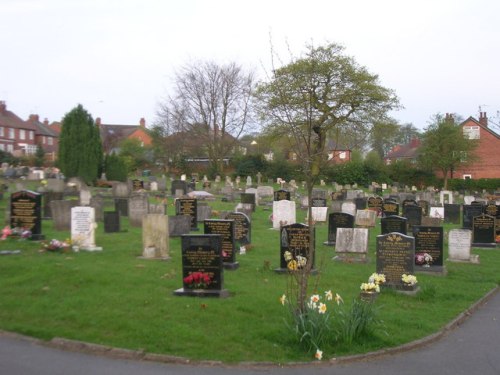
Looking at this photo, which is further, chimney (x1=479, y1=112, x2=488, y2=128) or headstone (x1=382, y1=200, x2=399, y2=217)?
chimney (x1=479, y1=112, x2=488, y2=128)

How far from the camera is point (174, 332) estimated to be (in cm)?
800

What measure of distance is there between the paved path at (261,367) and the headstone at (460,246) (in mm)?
8080

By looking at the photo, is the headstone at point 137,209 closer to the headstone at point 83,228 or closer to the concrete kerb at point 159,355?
the headstone at point 83,228

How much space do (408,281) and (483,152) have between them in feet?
199

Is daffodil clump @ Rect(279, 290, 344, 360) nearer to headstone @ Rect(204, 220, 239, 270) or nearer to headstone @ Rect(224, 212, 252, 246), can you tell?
headstone @ Rect(204, 220, 239, 270)

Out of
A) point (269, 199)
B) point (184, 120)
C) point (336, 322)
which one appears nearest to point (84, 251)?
point (336, 322)

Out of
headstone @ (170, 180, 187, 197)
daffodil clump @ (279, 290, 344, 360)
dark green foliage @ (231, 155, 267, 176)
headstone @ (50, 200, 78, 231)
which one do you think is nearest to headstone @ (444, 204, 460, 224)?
headstone @ (170, 180, 187, 197)

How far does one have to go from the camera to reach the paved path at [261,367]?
6930 mm

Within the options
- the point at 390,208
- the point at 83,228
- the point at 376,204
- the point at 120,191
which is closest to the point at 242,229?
the point at 83,228

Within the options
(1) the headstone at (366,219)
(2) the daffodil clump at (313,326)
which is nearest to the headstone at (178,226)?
(1) the headstone at (366,219)

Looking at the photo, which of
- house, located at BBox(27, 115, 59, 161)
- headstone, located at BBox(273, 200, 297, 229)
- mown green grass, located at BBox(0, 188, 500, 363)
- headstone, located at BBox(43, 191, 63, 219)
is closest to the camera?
mown green grass, located at BBox(0, 188, 500, 363)

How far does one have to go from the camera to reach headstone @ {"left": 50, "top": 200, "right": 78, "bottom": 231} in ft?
59.2

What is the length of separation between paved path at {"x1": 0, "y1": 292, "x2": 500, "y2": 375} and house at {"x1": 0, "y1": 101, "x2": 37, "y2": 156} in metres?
71.9

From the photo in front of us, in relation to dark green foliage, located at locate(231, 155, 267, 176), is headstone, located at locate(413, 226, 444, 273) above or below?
below
